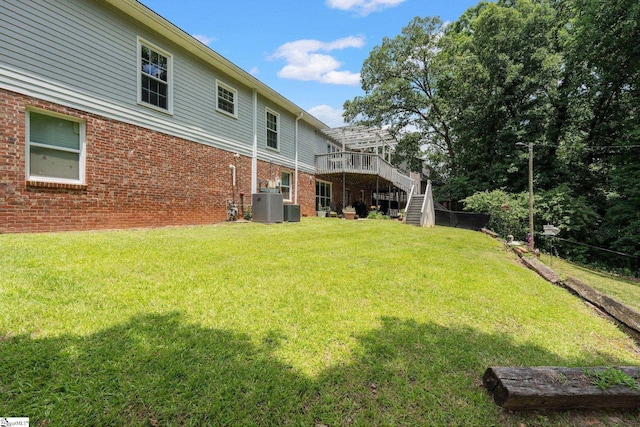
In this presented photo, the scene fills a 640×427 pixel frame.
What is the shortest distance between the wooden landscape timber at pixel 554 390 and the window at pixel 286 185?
12.3 metres

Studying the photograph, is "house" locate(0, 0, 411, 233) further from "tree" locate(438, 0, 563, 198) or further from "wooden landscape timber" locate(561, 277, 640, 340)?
"tree" locate(438, 0, 563, 198)

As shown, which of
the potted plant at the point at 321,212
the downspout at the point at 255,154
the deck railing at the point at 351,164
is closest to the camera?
the downspout at the point at 255,154

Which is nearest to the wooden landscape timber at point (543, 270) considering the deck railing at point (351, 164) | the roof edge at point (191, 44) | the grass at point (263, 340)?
the grass at point (263, 340)

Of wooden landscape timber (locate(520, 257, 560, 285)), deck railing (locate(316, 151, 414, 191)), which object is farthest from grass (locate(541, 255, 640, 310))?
deck railing (locate(316, 151, 414, 191))

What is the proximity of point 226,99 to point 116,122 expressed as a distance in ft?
13.9

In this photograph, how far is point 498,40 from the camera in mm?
16281

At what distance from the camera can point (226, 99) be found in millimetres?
10375

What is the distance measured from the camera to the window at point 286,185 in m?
13.6

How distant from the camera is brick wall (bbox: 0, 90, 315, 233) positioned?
531cm

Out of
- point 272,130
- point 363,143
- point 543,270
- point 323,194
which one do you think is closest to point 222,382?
point 543,270

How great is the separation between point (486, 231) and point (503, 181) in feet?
20.2

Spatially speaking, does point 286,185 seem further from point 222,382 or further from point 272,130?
point 222,382

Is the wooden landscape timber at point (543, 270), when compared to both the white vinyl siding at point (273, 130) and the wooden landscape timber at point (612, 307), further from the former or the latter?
the white vinyl siding at point (273, 130)

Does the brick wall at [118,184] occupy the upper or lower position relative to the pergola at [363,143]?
lower
